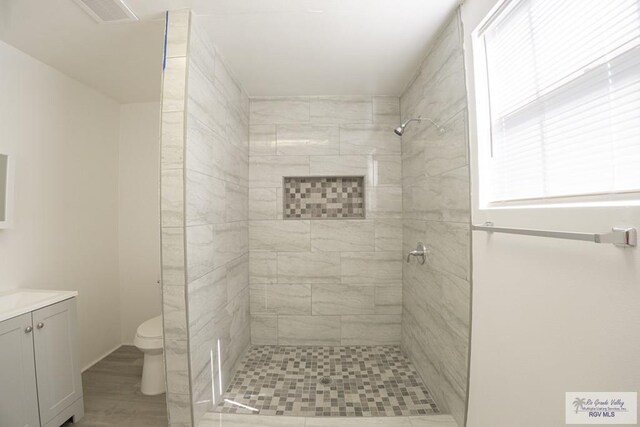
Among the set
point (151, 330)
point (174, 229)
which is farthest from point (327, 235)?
point (151, 330)

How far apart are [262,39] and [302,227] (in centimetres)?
158

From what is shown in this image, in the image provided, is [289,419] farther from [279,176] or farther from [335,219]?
[279,176]

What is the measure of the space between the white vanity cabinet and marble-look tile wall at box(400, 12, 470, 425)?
2.32m

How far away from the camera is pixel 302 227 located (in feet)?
9.06

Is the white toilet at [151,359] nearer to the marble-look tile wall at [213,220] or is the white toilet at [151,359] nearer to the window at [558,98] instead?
the marble-look tile wall at [213,220]

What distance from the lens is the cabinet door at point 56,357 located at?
158 cm

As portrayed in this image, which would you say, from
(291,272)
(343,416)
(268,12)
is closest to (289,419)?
(343,416)

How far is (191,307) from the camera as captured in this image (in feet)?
5.17

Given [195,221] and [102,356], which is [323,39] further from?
[102,356]

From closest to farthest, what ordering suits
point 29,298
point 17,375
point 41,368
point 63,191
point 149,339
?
1. point 17,375
2. point 41,368
3. point 29,298
4. point 149,339
5. point 63,191

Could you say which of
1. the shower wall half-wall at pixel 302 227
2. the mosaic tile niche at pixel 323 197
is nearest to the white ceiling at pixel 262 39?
the shower wall half-wall at pixel 302 227

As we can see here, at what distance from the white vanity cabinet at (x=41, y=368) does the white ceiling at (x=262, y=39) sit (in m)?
1.70

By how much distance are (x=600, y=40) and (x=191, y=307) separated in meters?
1.97

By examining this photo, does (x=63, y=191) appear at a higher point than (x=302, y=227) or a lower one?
higher
